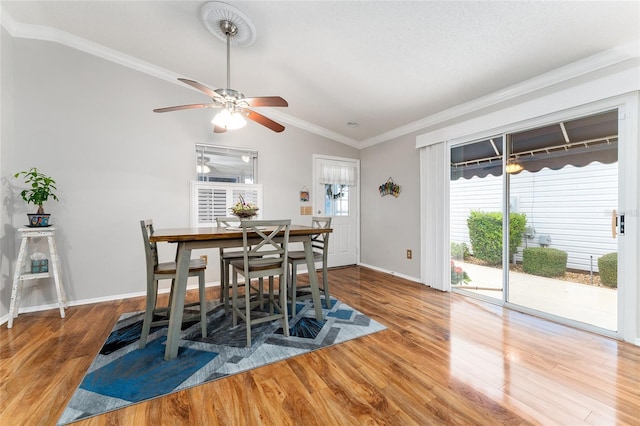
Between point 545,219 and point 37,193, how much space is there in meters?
5.09

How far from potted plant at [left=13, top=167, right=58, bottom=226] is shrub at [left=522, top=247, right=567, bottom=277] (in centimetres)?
497

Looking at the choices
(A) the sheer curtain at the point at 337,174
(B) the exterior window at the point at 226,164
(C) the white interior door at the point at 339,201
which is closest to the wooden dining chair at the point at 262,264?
(B) the exterior window at the point at 226,164

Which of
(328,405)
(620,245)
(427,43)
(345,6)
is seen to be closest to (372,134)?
(427,43)

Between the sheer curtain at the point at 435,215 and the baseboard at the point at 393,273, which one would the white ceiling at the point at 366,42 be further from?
the baseboard at the point at 393,273

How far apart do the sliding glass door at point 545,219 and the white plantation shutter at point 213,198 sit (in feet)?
9.76

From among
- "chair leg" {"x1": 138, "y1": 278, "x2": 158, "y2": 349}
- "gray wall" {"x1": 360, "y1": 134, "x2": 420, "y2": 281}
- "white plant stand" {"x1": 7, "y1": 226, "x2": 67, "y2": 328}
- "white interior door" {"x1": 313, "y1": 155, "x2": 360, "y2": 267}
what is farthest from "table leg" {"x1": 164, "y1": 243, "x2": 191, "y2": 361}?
"gray wall" {"x1": 360, "y1": 134, "x2": 420, "y2": 281}

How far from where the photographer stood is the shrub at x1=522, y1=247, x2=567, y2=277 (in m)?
2.59

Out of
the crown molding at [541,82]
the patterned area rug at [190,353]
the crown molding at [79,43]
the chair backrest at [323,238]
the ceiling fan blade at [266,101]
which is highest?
the crown molding at [79,43]

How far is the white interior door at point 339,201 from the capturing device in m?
4.65

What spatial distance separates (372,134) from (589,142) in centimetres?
277

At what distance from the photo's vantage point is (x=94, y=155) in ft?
10.1

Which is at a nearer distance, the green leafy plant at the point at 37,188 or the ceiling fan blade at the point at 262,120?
the ceiling fan blade at the point at 262,120

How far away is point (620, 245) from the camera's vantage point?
2168mm

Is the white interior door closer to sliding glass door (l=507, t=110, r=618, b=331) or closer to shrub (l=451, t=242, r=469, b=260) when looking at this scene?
shrub (l=451, t=242, r=469, b=260)
